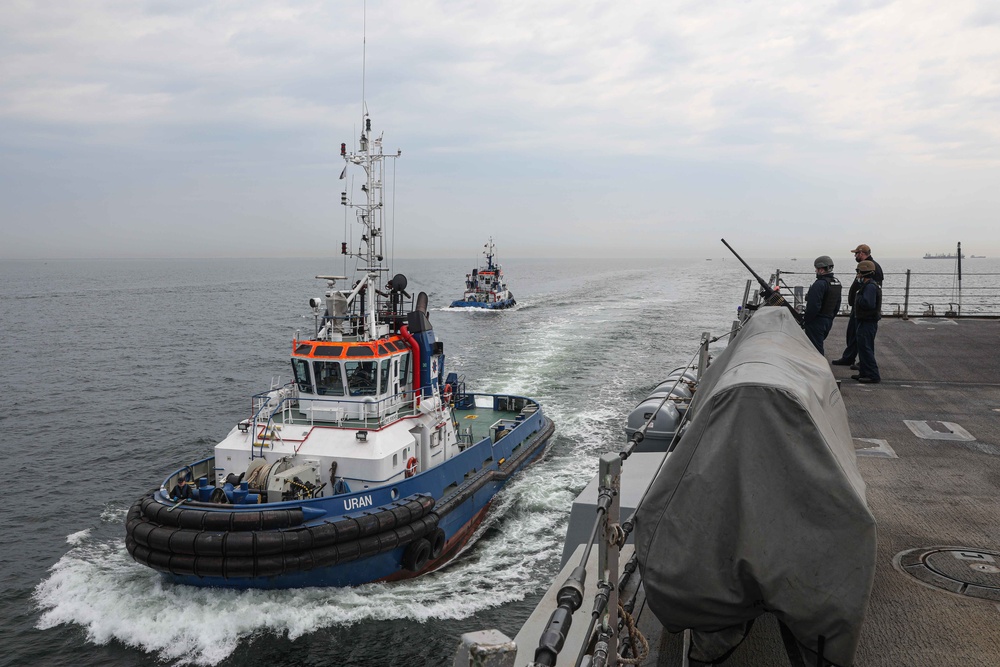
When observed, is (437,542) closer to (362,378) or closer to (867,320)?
(362,378)

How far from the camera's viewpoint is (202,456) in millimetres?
23594

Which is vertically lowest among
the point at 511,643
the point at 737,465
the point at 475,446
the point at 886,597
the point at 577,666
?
the point at 475,446

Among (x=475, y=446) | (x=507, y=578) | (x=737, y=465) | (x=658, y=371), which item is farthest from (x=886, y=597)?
(x=658, y=371)

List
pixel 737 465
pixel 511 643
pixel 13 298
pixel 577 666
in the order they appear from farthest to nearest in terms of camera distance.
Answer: pixel 13 298, pixel 737 465, pixel 577 666, pixel 511 643

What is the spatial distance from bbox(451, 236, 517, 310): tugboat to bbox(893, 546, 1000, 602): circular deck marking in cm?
6268

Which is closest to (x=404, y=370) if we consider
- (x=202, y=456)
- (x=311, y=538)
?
(x=311, y=538)

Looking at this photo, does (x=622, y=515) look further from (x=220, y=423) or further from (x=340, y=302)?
(x=220, y=423)

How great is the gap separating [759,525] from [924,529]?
3798mm

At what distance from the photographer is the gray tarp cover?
128 inches

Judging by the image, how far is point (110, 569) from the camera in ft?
49.3

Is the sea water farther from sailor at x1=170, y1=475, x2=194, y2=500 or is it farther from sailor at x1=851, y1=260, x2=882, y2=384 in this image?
sailor at x1=851, y1=260, x2=882, y2=384

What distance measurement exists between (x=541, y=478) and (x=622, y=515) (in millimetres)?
14599

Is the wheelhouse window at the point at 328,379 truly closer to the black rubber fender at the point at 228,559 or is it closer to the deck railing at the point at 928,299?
the black rubber fender at the point at 228,559

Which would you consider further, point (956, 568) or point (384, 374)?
point (384, 374)
